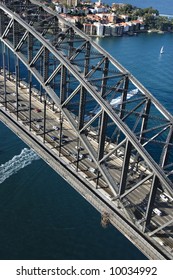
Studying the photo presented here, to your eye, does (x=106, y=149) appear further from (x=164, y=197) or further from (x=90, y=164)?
(x=164, y=197)

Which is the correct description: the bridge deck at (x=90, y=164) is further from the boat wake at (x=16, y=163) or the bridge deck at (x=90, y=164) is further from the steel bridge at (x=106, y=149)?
the boat wake at (x=16, y=163)

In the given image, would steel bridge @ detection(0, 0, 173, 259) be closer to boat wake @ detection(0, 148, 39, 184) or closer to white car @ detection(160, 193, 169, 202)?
white car @ detection(160, 193, 169, 202)

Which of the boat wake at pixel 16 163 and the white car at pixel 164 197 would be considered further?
the boat wake at pixel 16 163

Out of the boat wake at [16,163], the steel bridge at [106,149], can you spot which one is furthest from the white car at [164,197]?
the boat wake at [16,163]

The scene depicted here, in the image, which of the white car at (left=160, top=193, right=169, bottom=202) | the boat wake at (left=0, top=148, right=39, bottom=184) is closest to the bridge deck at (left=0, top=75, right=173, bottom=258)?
the white car at (left=160, top=193, right=169, bottom=202)

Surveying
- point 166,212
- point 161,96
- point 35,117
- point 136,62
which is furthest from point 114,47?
point 166,212

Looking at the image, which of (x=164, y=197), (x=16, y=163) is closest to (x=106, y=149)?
(x=164, y=197)

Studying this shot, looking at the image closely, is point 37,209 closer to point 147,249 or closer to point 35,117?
point 35,117
